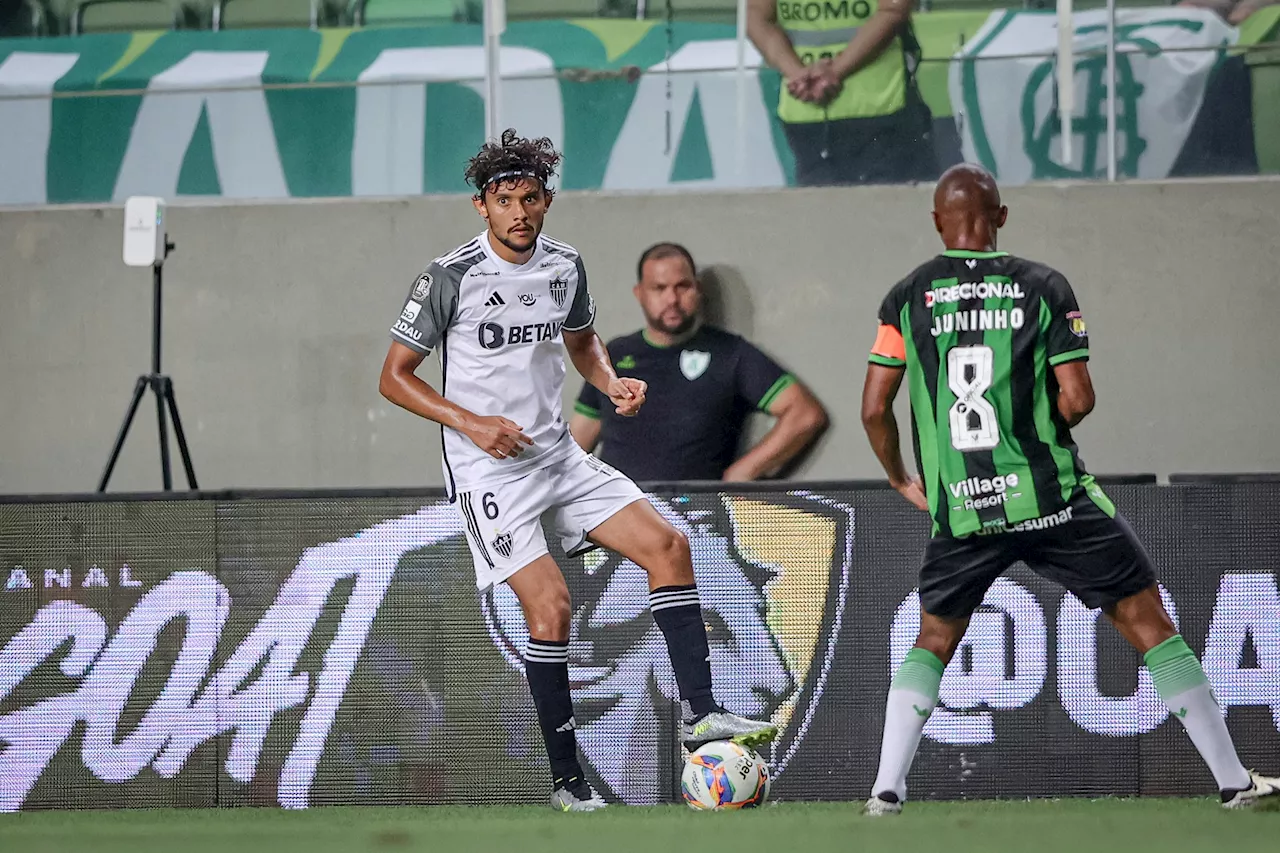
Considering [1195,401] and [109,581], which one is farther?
[1195,401]

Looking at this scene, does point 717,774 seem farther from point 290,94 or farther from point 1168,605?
point 290,94

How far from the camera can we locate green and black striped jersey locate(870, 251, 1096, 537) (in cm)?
471

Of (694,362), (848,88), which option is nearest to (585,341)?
(694,362)

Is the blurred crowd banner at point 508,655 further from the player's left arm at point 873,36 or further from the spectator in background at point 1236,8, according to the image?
the spectator in background at point 1236,8

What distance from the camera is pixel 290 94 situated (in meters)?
8.02

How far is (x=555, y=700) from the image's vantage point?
5.18m

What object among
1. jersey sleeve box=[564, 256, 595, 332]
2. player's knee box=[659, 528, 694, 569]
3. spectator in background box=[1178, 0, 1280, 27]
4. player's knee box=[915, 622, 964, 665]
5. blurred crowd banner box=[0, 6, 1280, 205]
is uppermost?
spectator in background box=[1178, 0, 1280, 27]

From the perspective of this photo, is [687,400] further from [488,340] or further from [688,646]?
[688,646]

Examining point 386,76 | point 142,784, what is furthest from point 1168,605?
point 386,76

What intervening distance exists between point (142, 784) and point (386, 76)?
385 centimetres

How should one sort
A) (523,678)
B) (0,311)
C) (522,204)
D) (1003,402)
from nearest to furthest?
(1003,402)
(522,204)
(523,678)
(0,311)

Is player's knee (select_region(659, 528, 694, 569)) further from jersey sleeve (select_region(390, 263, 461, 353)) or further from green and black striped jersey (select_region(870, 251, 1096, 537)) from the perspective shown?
jersey sleeve (select_region(390, 263, 461, 353))

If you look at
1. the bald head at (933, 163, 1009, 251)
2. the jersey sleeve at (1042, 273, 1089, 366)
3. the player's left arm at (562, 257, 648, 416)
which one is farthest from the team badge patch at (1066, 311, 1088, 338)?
the player's left arm at (562, 257, 648, 416)

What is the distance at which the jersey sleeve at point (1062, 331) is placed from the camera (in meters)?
4.70
